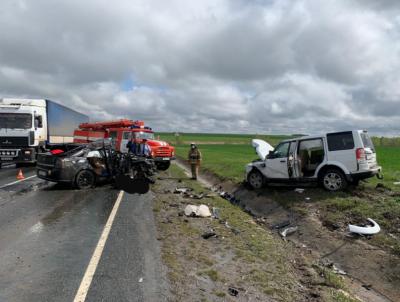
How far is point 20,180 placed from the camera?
16.0 meters

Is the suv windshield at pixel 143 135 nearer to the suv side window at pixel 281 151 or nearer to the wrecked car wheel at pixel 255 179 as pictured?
the wrecked car wheel at pixel 255 179

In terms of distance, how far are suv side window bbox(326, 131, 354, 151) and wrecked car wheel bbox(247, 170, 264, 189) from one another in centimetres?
296

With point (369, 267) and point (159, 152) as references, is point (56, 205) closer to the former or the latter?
point (369, 267)

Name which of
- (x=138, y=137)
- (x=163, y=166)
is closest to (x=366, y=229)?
(x=163, y=166)

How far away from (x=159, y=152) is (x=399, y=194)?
14.3 metres

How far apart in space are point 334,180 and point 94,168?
27.5 feet

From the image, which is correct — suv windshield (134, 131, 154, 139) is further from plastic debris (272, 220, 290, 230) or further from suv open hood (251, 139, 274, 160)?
plastic debris (272, 220, 290, 230)

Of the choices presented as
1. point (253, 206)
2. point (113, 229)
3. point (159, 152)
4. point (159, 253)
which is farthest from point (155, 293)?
point (159, 152)

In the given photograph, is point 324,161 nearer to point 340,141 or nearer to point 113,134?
point 340,141

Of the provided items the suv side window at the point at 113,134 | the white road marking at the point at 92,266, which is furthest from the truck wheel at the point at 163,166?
the white road marking at the point at 92,266

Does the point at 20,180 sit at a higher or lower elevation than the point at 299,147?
lower

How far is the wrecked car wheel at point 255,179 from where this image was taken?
1391cm

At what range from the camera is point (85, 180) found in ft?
45.2

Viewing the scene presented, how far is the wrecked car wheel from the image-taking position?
45.6 feet
